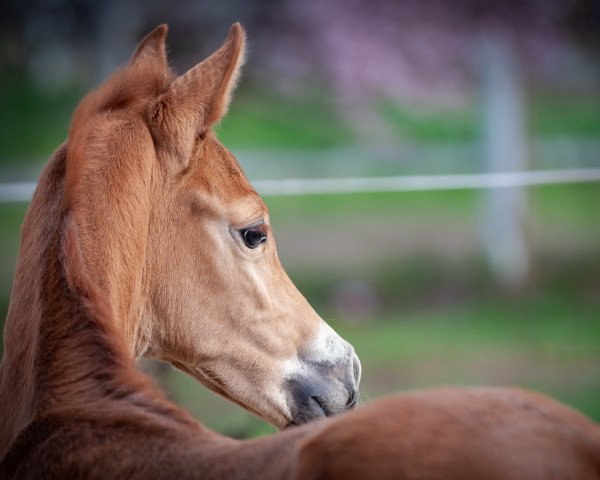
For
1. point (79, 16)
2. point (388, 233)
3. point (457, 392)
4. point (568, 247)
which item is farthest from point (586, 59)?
point (457, 392)

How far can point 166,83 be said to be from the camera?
2.21 m

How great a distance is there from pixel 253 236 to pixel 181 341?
314 mm

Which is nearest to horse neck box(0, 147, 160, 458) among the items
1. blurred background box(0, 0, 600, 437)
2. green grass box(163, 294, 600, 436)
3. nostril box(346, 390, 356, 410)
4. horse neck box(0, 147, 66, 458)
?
horse neck box(0, 147, 66, 458)

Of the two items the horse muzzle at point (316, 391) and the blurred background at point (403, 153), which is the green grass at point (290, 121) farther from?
the horse muzzle at point (316, 391)

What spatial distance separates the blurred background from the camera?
6.21m

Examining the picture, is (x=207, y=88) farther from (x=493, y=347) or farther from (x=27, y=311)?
(x=493, y=347)

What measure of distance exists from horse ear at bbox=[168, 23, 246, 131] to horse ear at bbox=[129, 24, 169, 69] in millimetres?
208

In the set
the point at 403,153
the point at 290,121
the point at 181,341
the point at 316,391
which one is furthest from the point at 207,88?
the point at 290,121

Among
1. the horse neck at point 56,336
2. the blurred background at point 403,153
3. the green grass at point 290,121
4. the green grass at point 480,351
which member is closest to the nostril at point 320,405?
the horse neck at point 56,336

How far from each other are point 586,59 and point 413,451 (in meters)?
7.15

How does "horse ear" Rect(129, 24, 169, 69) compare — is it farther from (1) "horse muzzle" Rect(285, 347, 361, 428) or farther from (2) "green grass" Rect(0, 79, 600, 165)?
(2) "green grass" Rect(0, 79, 600, 165)

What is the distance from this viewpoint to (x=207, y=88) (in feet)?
6.99

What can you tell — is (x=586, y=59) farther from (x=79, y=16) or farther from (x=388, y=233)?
(x=79, y=16)

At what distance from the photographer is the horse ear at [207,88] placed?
6.94ft
